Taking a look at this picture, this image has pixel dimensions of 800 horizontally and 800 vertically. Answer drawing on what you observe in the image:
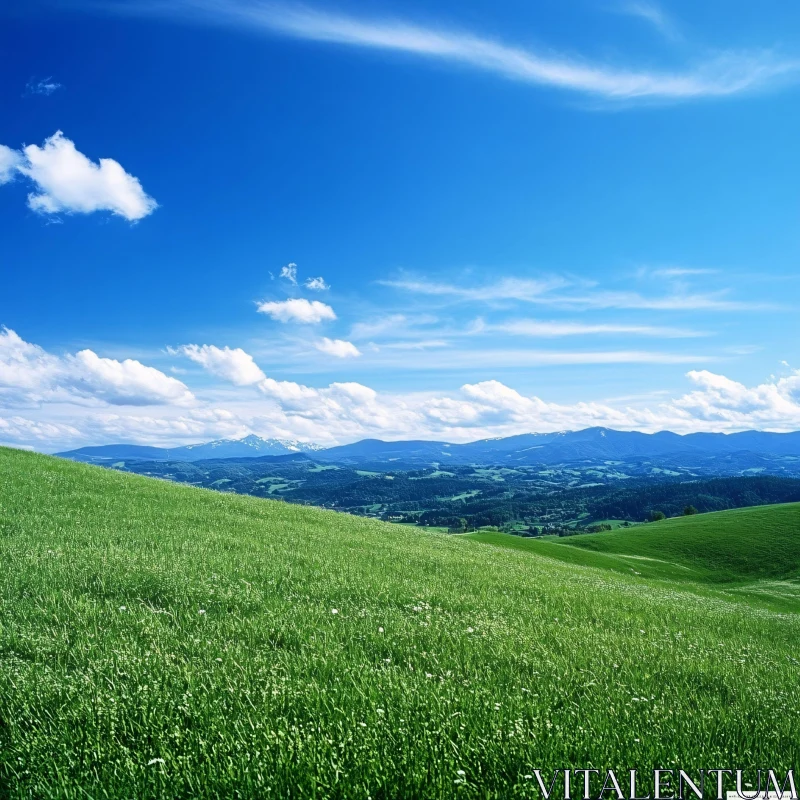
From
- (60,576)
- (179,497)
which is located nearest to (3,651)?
(60,576)

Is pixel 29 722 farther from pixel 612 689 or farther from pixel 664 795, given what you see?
pixel 612 689

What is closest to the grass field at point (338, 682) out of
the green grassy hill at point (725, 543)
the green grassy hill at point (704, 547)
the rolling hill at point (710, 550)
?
the rolling hill at point (710, 550)

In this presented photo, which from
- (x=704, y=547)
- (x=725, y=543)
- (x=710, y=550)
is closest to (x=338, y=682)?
(x=710, y=550)

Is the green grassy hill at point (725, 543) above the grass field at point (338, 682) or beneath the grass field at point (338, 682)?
beneath

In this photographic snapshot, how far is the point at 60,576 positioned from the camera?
9562 mm

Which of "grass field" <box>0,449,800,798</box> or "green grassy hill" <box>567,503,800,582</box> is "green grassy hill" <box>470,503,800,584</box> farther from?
"grass field" <box>0,449,800,798</box>

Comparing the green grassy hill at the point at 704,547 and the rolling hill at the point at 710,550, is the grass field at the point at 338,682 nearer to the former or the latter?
the rolling hill at the point at 710,550

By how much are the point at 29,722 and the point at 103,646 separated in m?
1.79

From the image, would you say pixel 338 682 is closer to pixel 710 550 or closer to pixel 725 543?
pixel 710 550

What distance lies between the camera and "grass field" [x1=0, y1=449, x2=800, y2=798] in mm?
4082

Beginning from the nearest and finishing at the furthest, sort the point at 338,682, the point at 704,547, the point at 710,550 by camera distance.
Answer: the point at 338,682 < the point at 710,550 < the point at 704,547

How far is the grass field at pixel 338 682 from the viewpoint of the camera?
4.08m

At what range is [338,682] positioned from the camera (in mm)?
5719

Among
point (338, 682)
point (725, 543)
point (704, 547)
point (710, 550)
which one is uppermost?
point (338, 682)
